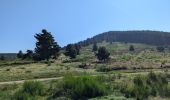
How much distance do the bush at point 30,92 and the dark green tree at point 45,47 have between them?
56.6 meters

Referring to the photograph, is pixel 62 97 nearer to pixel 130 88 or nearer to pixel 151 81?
pixel 130 88

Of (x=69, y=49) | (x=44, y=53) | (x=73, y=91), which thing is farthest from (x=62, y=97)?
(x=69, y=49)

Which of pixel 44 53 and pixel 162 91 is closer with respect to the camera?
pixel 162 91

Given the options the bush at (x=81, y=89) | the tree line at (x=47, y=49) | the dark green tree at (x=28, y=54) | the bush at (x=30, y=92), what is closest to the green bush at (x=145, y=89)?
the bush at (x=81, y=89)

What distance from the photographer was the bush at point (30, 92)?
92.9 feet

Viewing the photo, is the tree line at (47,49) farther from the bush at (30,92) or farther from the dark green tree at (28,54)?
the bush at (30,92)

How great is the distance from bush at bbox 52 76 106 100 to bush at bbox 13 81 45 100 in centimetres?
162

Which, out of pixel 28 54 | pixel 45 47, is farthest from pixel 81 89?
pixel 28 54

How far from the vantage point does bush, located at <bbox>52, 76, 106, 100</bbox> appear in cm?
2886

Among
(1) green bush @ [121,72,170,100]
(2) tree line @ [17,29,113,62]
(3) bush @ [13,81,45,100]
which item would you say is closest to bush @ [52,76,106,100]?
(3) bush @ [13,81,45,100]

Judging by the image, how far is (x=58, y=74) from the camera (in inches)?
1999

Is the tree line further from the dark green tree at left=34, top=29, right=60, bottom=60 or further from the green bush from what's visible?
the green bush

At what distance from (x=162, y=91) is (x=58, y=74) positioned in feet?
74.1

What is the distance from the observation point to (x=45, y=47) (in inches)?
3489
